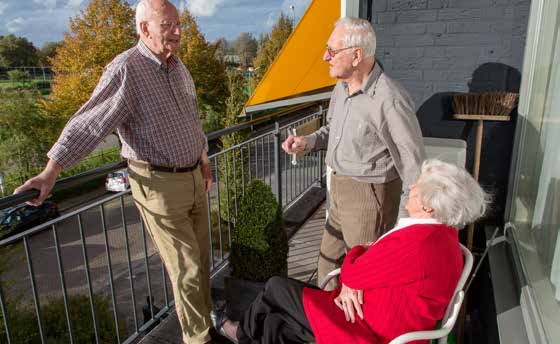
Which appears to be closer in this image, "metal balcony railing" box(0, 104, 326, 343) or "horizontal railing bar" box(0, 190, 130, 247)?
"horizontal railing bar" box(0, 190, 130, 247)

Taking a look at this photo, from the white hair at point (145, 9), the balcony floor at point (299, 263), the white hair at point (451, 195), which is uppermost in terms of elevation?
the white hair at point (145, 9)

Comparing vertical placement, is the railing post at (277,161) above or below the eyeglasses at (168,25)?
below

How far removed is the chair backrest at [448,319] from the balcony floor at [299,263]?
1549mm

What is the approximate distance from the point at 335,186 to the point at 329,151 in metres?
0.20

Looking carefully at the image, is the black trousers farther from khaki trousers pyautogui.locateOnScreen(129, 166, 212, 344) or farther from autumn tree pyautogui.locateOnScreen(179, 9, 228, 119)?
autumn tree pyautogui.locateOnScreen(179, 9, 228, 119)

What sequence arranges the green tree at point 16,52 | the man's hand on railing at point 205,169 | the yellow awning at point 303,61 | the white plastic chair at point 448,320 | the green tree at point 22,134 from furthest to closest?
the green tree at point 16,52
the green tree at point 22,134
the yellow awning at point 303,61
the man's hand on railing at point 205,169
the white plastic chair at point 448,320

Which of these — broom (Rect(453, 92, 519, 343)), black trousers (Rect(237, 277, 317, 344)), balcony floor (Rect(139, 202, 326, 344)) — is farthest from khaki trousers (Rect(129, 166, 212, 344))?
broom (Rect(453, 92, 519, 343))

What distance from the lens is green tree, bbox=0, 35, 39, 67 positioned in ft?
190

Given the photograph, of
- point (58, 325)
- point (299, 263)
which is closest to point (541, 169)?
point (299, 263)

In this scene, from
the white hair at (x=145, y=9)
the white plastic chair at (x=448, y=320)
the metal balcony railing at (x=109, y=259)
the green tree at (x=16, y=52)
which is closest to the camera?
Answer: the white plastic chair at (x=448, y=320)

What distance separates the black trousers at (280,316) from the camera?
1.83m

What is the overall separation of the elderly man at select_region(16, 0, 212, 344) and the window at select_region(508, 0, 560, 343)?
1692 mm

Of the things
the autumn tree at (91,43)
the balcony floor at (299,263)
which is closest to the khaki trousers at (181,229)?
the balcony floor at (299,263)

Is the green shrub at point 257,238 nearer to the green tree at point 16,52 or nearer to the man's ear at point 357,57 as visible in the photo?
the man's ear at point 357,57
